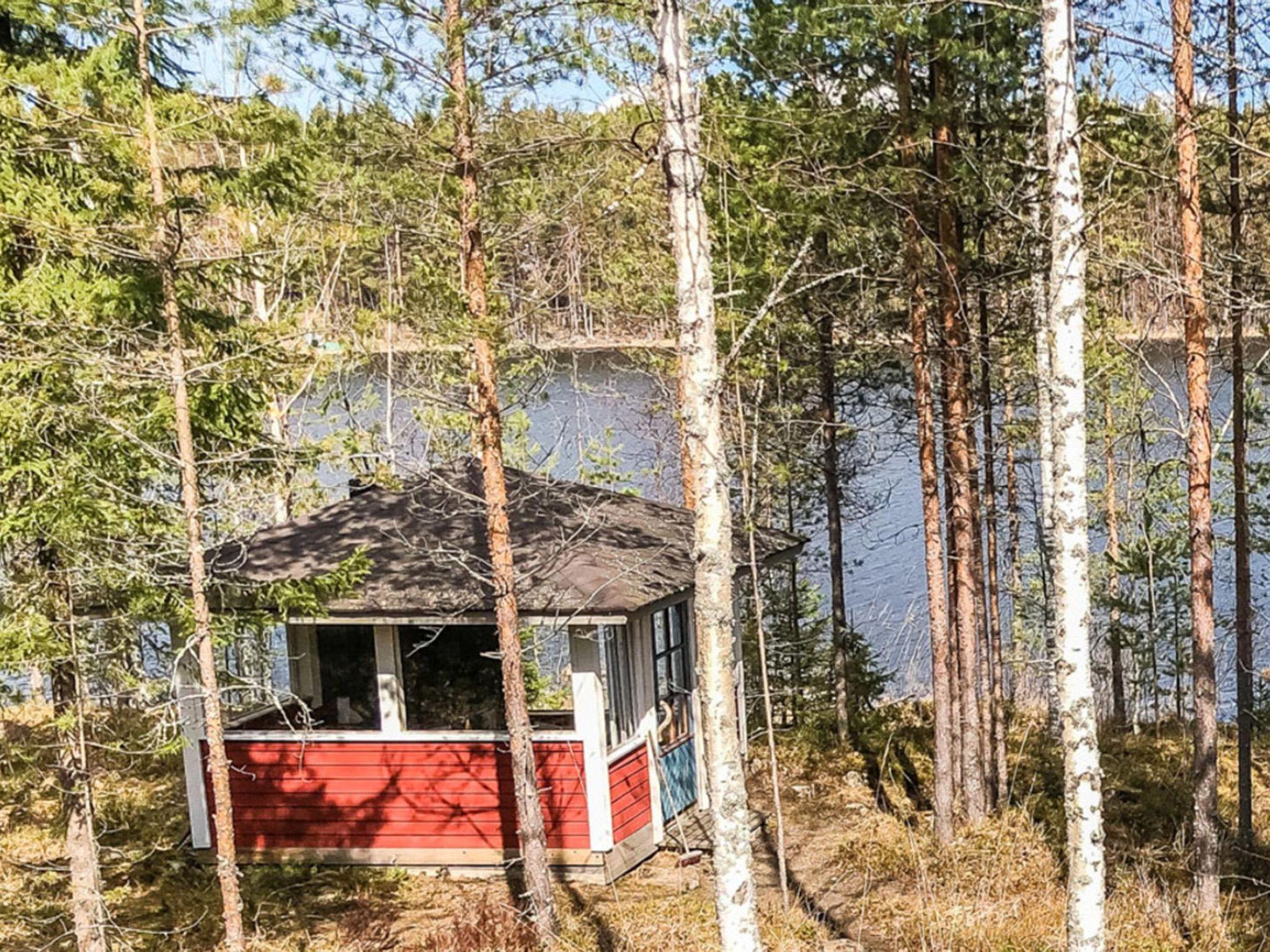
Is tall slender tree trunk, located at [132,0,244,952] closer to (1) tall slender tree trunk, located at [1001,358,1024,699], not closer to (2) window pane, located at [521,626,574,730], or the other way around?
(2) window pane, located at [521,626,574,730]

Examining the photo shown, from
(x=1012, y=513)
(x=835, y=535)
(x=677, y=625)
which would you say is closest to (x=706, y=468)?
(x=677, y=625)

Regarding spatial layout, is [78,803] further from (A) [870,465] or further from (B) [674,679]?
(A) [870,465]

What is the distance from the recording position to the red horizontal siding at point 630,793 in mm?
10977

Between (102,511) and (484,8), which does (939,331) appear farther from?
(102,511)

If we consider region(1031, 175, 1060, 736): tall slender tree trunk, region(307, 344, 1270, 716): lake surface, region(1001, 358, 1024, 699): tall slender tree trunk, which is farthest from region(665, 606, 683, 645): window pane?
region(1001, 358, 1024, 699): tall slender tree trunk

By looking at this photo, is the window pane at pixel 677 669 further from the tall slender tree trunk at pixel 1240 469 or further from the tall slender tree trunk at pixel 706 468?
the tall slender tree trunk at pixel 706 468

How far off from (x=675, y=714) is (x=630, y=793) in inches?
59.2

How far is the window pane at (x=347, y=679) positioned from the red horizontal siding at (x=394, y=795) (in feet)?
3.85

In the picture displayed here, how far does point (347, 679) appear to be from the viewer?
1287cm

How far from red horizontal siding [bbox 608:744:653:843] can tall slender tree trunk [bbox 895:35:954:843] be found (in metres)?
2.82

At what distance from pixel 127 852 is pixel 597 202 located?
5.76 m

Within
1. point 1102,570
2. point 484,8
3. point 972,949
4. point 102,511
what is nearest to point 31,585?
point 102,511

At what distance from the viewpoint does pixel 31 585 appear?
7965 millimetres

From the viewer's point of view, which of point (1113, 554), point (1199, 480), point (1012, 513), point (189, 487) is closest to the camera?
point (189, 487)
